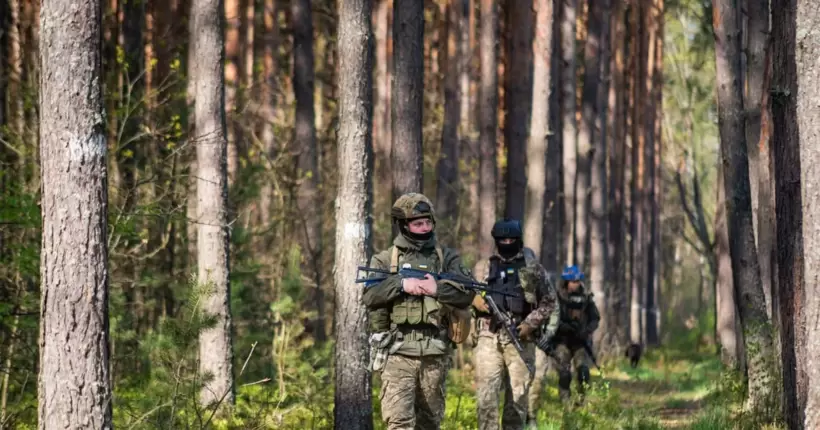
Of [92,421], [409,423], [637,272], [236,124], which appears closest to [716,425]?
[409,423]

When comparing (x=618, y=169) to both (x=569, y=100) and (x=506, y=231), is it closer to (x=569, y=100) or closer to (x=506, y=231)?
(x=569, y=100)

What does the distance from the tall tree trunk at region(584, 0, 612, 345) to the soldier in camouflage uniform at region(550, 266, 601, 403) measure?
970cm

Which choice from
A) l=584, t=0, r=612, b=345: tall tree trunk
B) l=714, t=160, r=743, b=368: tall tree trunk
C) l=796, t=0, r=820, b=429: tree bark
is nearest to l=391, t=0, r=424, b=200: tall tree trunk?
l=796, t=0, r=820, b=429: tree bark

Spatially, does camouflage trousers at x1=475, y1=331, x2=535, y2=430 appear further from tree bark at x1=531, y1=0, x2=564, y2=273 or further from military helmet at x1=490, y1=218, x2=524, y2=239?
tree bark at x1=531, y1=0, x2=564, y2=273

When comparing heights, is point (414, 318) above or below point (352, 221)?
below

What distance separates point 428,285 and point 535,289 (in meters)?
2.94

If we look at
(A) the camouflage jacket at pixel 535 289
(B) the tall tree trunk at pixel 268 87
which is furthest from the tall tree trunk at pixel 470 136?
(A) the camouflage jacket at pixel 535 289

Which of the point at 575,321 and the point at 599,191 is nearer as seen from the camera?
the point at 575,321

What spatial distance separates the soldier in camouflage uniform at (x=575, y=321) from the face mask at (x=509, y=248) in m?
4.64

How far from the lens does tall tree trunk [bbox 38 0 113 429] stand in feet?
22.9

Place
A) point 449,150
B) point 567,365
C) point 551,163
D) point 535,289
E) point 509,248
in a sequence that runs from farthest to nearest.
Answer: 1. point 449,150
2. point 551,163
3. point 567,365
4. point 535,289
5. point 509,248

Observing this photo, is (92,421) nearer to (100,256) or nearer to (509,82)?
(100,256)

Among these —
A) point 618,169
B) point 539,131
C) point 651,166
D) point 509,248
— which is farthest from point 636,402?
point 651,166

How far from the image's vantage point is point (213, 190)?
1217cm
